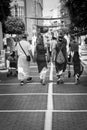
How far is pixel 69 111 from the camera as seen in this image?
9.35 meters

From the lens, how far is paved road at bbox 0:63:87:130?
26.2 ft

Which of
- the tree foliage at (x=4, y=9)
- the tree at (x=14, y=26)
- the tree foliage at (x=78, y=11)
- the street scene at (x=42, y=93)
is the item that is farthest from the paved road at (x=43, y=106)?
the tree at (x=14, y=26)

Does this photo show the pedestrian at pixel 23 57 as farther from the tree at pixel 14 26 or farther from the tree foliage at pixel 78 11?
the tree at pixel 14 26

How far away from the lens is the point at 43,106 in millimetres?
10070

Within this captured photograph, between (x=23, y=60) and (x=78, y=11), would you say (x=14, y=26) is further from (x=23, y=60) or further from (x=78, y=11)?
(x=23, y=60)

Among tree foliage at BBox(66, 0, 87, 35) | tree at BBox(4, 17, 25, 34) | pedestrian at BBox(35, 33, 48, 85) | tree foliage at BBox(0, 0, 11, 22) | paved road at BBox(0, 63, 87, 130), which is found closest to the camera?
paved road at BBox(0, 63, 87, 130)

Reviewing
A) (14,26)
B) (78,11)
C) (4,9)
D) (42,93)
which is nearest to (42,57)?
(42,93)

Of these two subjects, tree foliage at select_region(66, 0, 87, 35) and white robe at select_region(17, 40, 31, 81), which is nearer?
white robe at select_region(17, 40, 31, 81)

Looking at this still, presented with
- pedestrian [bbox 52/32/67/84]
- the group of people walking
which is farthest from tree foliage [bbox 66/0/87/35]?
the group of people walking

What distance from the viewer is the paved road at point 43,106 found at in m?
7.98

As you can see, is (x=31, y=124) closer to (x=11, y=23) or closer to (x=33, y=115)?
(x=33, y=115)

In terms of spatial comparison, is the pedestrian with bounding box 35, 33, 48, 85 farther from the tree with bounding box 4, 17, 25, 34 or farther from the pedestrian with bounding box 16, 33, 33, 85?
the tree with bounding box 4, 17, 25, 34

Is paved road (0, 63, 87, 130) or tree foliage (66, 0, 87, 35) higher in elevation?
tree foliage (66, 0, 87, 35)

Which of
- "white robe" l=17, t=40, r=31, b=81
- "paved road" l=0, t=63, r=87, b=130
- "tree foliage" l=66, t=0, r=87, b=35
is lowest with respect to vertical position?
"paved road" l=0, t=63, r=87, b=130
